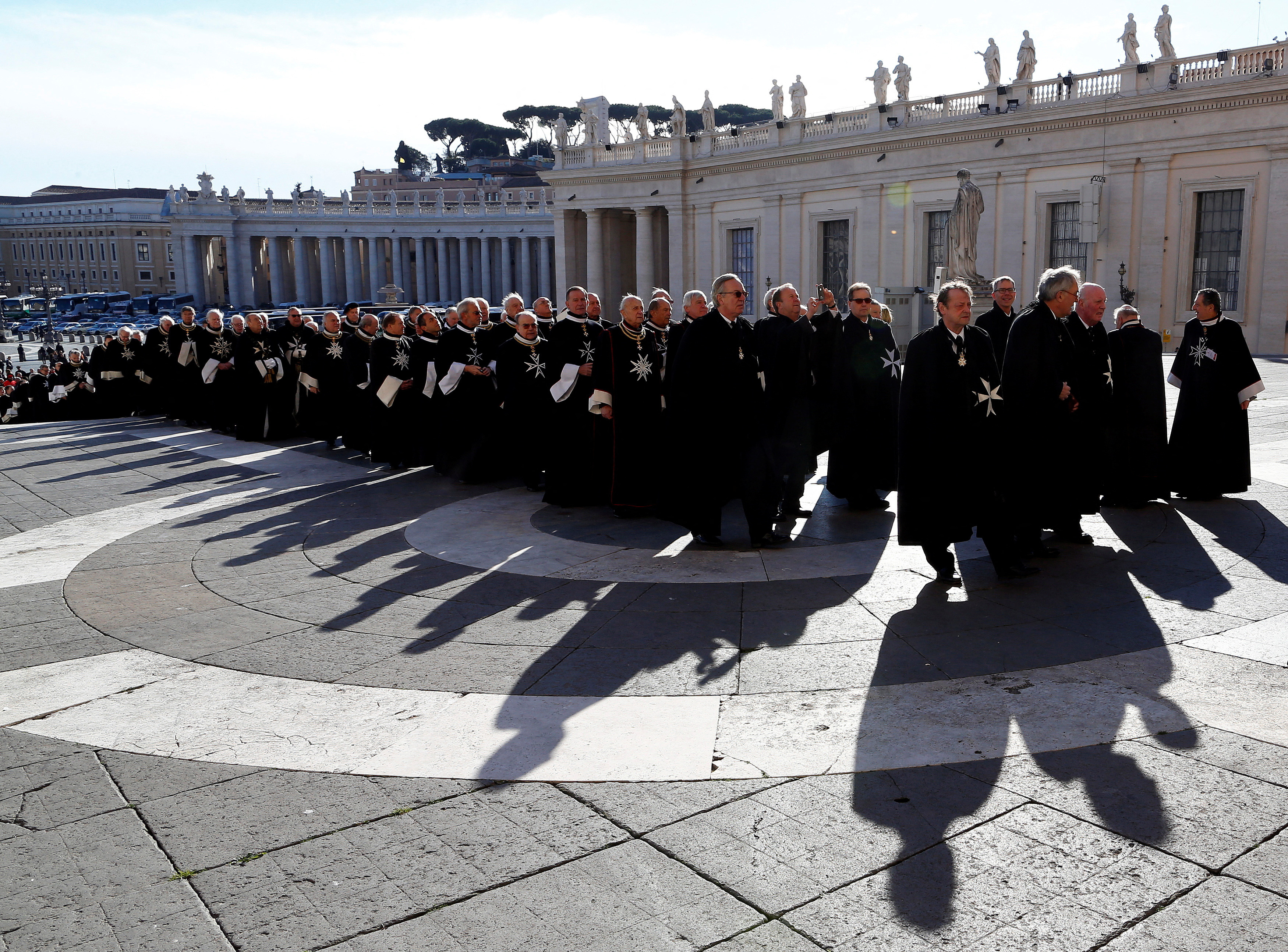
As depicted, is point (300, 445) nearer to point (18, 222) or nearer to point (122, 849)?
point (122, 849)

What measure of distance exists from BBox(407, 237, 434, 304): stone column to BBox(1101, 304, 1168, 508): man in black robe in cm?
10068

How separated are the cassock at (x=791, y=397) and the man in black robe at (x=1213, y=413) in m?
3.41

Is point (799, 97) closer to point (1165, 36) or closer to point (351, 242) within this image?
point (1165, 36)

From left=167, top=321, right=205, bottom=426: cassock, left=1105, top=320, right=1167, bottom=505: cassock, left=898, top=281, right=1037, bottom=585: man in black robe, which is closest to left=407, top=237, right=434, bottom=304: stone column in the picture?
left=167, top=321, right=205, bottom=426: cassock

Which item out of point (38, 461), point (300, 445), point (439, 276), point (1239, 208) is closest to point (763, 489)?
point (300, 445)

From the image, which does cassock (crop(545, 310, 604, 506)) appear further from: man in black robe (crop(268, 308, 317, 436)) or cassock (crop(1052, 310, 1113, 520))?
man in black robe (crop(268, 308, 317, 436))

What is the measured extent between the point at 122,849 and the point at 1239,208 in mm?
36949

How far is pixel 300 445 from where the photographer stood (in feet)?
51.4

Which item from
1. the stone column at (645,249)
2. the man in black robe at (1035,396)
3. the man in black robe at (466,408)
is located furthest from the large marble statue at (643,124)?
the man in black robe at (1035,396)

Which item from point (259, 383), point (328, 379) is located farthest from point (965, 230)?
point (259, 383)

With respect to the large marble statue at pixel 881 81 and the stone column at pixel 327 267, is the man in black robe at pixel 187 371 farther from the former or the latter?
the stone column at pixel 327 267

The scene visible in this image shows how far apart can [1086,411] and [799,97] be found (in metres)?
40.3

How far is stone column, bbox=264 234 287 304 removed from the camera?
349 feet

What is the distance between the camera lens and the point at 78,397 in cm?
2281
